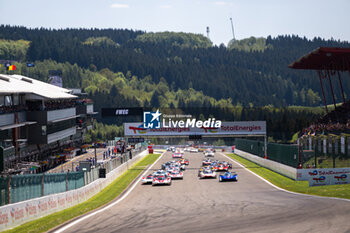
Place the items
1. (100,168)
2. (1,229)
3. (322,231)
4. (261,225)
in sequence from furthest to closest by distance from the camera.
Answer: (100,168) < (1,229) < (261,225) < (322,231)

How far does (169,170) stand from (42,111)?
22587 millimetres

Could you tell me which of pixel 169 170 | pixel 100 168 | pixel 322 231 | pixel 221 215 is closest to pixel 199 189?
pixel 100 168

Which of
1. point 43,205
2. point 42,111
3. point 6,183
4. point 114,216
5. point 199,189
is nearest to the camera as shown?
point 6,183

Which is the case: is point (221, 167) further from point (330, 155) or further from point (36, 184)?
point (36, 184)

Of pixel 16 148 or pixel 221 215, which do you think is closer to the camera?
pixel 221 215

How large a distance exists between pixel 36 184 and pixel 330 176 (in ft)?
77.3

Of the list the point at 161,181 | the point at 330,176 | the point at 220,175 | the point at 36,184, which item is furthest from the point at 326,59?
the point at 36,184

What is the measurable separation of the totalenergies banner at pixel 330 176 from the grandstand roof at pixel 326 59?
1594 inches

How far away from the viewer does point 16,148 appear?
5903 cm

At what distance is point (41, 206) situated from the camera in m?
25.5

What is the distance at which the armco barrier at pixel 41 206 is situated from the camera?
2084cm

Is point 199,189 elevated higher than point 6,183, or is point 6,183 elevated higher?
point 6,183

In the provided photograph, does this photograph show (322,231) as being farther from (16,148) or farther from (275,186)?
(16,148)

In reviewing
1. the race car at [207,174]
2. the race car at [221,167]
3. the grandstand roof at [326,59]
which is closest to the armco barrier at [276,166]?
the race car at [221,167]
